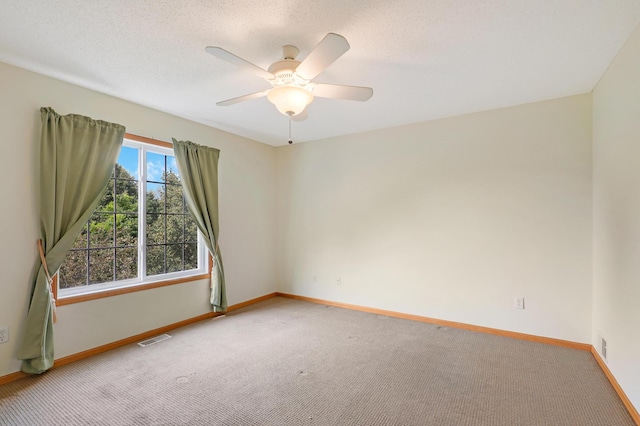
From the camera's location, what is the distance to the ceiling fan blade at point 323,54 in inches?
64.4

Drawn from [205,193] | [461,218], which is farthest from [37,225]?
[461,218]

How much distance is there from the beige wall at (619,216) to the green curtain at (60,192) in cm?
420

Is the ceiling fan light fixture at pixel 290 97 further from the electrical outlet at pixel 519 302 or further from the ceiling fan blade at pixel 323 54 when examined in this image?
the electrical outlet at pixel 519 302

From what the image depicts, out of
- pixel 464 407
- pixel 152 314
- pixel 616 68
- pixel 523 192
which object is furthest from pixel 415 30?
pixel 152 314

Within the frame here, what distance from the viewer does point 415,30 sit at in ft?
6.56

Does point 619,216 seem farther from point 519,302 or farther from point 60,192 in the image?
point 60,192

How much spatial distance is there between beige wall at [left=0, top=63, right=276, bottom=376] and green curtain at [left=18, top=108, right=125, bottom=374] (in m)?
0.09

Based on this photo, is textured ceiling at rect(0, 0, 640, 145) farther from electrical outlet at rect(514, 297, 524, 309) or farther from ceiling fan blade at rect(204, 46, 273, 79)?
electrical outlet at rect(514, 297, 524, 309)

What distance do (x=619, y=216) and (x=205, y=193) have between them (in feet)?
13.1

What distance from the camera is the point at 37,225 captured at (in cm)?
261

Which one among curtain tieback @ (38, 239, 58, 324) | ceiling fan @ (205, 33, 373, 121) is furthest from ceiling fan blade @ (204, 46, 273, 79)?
curtain tieback @ (38, 239, 58, 324)

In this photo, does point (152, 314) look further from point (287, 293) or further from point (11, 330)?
point (287, 293)

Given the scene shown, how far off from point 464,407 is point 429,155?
2.70m

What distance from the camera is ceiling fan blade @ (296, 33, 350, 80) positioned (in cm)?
164
